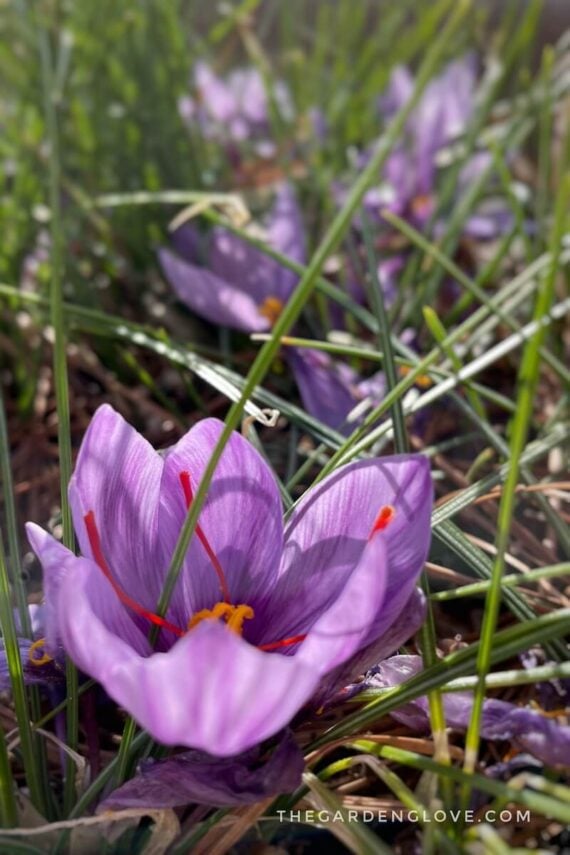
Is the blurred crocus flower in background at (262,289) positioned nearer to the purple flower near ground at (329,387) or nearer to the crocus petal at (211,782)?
the purple flower near ground at (329,387)

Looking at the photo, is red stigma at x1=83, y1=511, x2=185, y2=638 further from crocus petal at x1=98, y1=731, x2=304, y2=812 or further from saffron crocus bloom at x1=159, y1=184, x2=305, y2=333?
saffron crocus bloom at x1=159, y1=184, x2=305, y2=333

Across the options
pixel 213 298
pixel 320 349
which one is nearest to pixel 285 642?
pixel 320 349

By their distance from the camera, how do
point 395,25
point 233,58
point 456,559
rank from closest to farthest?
point 456,559
point 395,25
point 233,58

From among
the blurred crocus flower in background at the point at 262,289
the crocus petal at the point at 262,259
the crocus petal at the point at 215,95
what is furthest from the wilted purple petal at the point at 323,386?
the crocus petal at the point at 215,95

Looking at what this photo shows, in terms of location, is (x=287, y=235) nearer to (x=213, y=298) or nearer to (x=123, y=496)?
(x=213, y=298)

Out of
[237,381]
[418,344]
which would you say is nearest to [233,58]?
[418,344]

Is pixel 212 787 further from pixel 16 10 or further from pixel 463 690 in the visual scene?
pixel 16 10

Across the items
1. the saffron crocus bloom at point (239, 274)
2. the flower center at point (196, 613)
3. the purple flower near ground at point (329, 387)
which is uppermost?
the saffron crocus bloom at point (239, 274)
